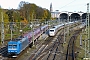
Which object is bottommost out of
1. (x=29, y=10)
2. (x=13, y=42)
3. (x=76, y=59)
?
(x=76, y=59)

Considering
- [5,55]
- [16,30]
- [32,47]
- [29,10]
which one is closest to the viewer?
[5,55]

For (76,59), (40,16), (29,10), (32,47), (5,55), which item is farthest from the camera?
(40,16)

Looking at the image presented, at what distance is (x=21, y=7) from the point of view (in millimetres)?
95062

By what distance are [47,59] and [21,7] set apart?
6417 cm

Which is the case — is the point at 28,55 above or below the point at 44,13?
below

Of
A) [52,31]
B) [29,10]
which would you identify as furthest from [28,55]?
[29,10]

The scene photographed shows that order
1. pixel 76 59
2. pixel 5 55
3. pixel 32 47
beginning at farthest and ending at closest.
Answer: pixel 32 47 < pixel 5 55 < pixel 76 59

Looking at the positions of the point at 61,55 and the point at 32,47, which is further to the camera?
the point at 32,47

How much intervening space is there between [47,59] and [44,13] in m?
71.5

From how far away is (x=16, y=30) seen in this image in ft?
231

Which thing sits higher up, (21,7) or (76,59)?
(21,7)

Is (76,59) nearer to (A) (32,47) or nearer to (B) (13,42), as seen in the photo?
(B) (13,42)

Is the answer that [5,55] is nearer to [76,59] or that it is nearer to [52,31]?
[76,59]

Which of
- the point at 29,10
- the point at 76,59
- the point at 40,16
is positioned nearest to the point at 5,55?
the point at 76,59
